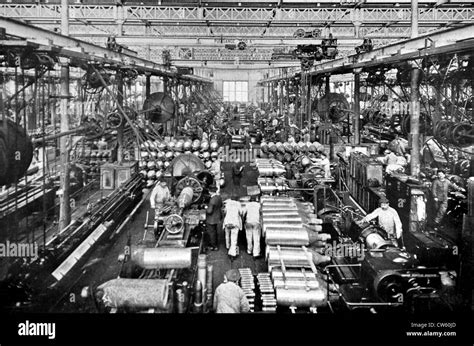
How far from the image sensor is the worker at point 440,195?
1123 cm

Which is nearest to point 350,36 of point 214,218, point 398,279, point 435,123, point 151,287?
point 435,123

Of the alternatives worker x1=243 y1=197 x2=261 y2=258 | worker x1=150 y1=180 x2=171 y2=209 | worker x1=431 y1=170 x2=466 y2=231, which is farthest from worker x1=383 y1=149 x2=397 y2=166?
worker x1=150 y1=180 x2=171 y2=209

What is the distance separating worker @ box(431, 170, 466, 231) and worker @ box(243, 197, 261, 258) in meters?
4.42

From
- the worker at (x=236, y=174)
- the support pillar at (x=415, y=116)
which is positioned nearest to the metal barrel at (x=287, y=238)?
the support pillar at (x=415, y=116)

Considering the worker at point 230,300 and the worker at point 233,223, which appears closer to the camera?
the worker at point 230,300

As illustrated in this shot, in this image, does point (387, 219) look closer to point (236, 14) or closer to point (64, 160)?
point (64, 160)

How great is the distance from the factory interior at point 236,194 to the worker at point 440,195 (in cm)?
5

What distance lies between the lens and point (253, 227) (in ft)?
32.7

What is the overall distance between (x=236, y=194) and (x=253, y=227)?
499cm

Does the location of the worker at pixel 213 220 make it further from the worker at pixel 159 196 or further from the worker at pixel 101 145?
the worker at pixel 101 145

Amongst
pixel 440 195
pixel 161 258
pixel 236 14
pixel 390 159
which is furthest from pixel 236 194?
pixel 236 14

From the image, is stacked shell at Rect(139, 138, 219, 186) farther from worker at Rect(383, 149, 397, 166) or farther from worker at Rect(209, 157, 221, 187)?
worker at Rect(383, 149, 397, 166)

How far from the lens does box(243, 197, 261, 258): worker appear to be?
32.6ft

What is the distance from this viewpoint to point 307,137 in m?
17.5
